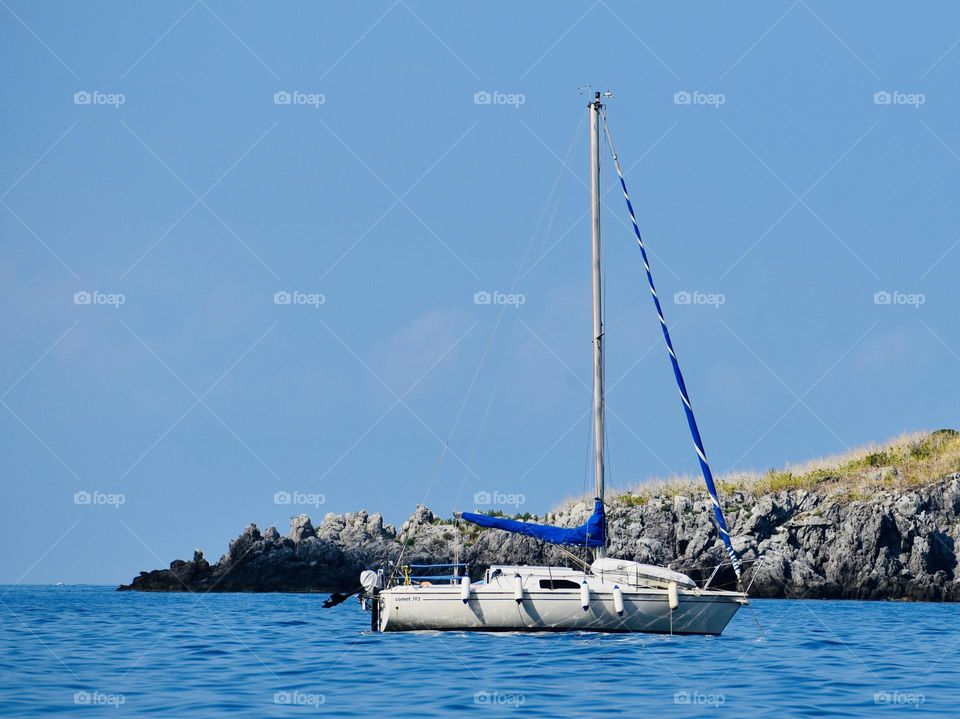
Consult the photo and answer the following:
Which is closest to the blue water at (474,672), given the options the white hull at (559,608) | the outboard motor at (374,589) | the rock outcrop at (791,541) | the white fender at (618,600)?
the white hull at (559,608)

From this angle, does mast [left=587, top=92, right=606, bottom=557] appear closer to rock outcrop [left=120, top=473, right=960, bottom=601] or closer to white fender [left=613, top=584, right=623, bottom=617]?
white fender [left=613, top=584, right=623, bottom=617]

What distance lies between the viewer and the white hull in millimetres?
32781

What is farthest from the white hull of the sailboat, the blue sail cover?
the blue sail cover

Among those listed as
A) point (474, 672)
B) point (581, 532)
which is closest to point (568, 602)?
point (581, 532)

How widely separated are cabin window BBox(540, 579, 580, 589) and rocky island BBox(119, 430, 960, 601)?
23.7 meters

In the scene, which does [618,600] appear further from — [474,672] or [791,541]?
[791,541]

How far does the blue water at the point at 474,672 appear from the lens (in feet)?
73.6

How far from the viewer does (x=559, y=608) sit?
3272cm

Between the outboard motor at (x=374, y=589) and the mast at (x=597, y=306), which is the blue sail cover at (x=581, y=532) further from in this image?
the outboard motor at (x=374, y=589)

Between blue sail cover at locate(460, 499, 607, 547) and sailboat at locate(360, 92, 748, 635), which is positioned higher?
blue sail cover at locate(460, 499, 607, 547)

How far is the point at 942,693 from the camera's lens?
24609mm

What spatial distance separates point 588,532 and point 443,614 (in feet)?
17.6

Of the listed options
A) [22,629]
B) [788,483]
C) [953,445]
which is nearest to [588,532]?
[22,629]

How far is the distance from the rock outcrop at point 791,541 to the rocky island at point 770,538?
0.19 ft
